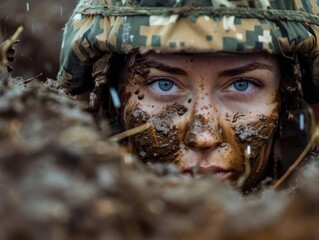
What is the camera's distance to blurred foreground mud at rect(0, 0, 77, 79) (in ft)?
14.1

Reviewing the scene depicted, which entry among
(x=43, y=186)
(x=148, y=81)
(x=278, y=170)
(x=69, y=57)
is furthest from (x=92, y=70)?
(x=43, y=186)

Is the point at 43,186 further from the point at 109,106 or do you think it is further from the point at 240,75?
the point at 109,106

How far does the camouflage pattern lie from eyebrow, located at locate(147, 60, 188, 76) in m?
0.11

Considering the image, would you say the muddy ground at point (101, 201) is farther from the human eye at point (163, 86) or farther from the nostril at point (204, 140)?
the human eye at point (163, 86)

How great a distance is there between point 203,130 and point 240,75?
248mm

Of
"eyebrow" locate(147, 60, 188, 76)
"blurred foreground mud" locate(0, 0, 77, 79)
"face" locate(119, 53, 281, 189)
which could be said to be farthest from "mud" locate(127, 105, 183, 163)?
"blurred foreground mud" locate(0, 0, 77, 79)

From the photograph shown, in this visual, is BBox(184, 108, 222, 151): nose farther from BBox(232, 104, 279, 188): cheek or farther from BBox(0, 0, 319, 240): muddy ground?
BBox(0, 0, 319, 240): muddy ground

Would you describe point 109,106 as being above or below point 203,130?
above

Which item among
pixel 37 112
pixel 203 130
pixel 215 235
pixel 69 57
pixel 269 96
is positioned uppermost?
pixel 69 57

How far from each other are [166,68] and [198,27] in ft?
0.65

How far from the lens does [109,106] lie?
2273 millimetres

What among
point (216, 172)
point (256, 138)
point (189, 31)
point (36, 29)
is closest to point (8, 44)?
point (189, 31)

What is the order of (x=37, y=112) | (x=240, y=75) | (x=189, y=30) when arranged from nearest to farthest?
(x=37, y=112) < (x=189, y=30) < (x=240, y=75)

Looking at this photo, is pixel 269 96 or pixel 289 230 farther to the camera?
pixel 269 96
